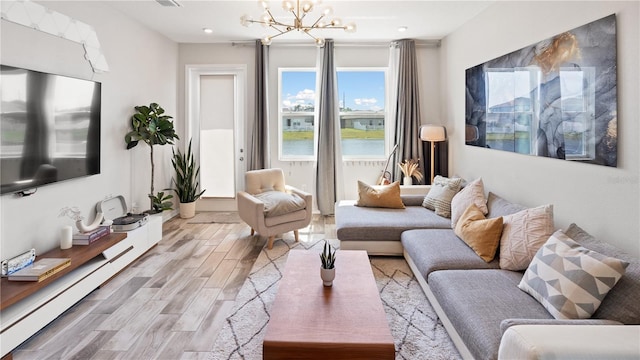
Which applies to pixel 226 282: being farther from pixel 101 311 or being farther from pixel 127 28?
pixel 127 28

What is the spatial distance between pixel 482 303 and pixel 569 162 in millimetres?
1392

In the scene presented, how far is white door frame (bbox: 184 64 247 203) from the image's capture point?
5.46 metres

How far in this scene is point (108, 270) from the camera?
2988 millimetres

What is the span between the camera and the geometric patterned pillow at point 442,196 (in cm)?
374

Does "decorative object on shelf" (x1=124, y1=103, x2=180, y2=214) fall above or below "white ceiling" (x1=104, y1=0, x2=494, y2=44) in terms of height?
below

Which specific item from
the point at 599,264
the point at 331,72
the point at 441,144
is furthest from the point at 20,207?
the point at 441,144

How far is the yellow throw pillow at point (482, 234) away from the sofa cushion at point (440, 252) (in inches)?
2.0

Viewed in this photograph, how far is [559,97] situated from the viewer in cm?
257

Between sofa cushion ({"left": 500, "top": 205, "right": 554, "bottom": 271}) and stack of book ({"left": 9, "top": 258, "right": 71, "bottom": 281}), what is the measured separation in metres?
3.13

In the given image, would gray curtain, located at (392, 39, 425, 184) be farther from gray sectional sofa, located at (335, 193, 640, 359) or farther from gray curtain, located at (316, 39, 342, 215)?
gray sectional sofa, located at (335, 193, 640, 359)

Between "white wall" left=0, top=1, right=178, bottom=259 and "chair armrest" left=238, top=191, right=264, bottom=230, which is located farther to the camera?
"chair armrest" left=238, top=191, right=264, bottom=230

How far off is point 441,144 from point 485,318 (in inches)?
151

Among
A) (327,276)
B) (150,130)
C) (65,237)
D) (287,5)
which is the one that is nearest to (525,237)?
(327,276)

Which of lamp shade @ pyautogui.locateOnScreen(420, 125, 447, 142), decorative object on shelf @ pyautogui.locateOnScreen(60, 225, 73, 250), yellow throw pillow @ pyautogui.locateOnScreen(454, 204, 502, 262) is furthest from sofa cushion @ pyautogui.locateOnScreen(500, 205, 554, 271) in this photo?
decorative object on shelf @ pyautogui.locateOnScreen(60, 225, 73, 250)
